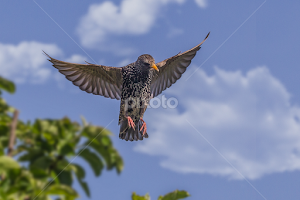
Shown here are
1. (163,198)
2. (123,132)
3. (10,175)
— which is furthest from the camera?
(123,132)

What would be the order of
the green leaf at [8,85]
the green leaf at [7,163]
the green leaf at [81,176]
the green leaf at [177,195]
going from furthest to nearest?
the green leaf at [177,195], the green leaf at [8,85], the green leaf at [81,176], the green leaf at [7,163]

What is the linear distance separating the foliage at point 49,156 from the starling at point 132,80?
15.5 feet

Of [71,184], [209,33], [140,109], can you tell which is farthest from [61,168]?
[209,33]

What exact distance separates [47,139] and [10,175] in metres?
0.20

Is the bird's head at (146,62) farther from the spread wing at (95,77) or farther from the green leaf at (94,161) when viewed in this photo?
the green leaf at (94,161)

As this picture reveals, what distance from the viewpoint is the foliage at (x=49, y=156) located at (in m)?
1.29

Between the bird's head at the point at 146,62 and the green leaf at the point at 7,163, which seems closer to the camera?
the green leaf at the point at 7,163

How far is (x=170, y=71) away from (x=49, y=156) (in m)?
6.38

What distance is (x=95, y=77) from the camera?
23.9ft

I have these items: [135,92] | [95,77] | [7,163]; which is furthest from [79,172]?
[95,77]

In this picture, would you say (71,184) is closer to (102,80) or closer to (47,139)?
(47,139)

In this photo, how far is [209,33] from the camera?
732 cm

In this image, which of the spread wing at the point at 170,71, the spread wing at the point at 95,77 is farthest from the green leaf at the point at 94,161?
the spread wing at the point at 170,71

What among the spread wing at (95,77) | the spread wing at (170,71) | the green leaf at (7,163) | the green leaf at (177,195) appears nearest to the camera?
the green leaf at (7,163)
